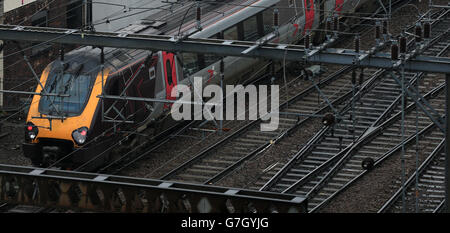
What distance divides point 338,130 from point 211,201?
10.3 meters

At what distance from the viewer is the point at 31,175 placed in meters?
15.3

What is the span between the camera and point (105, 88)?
22.3 metres

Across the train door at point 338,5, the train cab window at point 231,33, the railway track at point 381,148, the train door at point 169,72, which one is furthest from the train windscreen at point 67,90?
the train door at point 338,5

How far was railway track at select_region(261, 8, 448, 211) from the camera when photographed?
2155cm

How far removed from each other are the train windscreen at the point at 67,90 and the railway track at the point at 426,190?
7.07 meters

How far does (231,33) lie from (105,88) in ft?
14.9

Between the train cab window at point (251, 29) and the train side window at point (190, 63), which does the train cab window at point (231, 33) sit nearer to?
the train cab window at point (251, 29)

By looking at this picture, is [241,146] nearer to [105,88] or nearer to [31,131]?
[105,88]

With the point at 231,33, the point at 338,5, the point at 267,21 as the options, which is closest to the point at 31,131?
the point at 231,33

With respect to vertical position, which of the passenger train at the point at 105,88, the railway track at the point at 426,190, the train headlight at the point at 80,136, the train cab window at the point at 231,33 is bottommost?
the railway track at the point at 426,190

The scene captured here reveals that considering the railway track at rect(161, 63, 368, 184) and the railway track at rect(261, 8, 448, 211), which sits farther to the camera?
the railway track at rect(161, 63, 368, 184)

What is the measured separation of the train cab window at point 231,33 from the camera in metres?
25.4

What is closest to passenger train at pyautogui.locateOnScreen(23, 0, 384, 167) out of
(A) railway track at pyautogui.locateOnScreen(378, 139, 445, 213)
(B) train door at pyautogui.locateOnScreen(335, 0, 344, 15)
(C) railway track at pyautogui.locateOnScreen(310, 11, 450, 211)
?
(C) railway track at pyautogui.locateOnScreen(310, 11, 450, 211)

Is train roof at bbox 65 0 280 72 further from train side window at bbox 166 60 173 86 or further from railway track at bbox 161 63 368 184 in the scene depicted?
railway track at bbox 161 63 368 184
